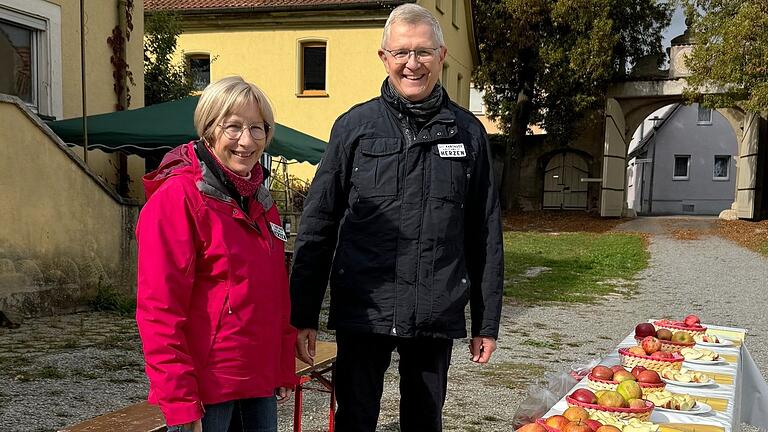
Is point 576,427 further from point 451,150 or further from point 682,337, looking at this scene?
point 682,337

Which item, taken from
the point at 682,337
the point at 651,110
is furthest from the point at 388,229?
the point at 651,110

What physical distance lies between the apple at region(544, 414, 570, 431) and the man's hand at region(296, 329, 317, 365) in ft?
2.90

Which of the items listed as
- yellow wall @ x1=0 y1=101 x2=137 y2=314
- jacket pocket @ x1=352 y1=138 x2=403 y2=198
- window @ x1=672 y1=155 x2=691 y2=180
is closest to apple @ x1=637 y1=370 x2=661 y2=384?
jacket pocket @ x1=352 y1=138 x2=403 y2=198

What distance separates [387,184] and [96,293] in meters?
6.06

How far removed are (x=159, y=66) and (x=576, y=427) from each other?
12970mm

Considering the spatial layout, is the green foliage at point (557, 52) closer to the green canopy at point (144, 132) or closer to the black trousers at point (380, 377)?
the green canopy at point (144, 132)

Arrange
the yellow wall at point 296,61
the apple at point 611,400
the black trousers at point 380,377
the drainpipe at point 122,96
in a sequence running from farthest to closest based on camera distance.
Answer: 1. the yellow wall at point 296,61
2. the drainpipe at point 122,96
3. the black trousers at point 380,377
4. the apple at point 611,400

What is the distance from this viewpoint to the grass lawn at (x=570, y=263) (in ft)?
34.2

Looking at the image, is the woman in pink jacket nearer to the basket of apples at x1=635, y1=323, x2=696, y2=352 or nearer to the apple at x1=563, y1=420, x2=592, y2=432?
the apple at x1=563, y1=420, x2=592, y2=432

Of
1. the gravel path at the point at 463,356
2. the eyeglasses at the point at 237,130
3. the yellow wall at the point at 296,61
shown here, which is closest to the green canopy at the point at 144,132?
the gravel path at the point at 463,356

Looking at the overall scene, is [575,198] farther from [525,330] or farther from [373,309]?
[373,309]

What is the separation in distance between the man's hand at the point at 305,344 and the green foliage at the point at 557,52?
20.4m

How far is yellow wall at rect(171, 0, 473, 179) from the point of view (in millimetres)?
17219

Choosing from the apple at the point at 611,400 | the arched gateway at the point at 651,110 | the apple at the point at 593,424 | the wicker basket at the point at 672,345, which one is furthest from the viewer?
the arched gateway at the point at 651,110
